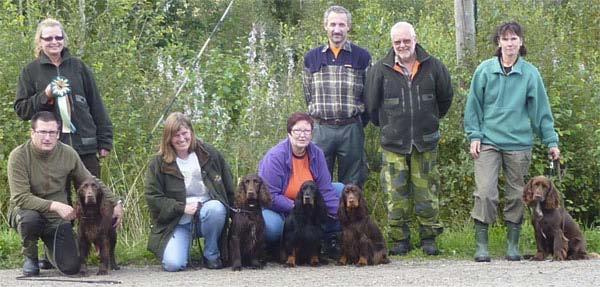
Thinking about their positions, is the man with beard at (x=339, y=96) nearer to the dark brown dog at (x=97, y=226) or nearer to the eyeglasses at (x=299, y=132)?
the eyeglasses at (x=299, y=132)

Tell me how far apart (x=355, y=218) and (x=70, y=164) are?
8.47 ft

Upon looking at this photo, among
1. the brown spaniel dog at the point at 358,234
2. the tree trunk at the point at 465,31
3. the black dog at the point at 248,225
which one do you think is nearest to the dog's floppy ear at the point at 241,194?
the black dog at the point at 248,225

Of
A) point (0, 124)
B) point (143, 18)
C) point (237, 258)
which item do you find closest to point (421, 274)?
point (237, 258)

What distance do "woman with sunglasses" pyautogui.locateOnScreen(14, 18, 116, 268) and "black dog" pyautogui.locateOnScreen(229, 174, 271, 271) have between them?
41.7 inches

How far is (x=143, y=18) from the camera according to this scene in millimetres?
14117

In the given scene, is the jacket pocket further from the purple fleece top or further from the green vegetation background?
the green vegetation background

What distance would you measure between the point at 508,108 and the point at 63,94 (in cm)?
403

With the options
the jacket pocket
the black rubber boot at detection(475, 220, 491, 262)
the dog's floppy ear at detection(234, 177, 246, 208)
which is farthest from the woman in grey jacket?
the black rubber boot at detection(475, 220, 491, 262)

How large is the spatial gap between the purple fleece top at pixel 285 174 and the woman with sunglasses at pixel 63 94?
1384mm

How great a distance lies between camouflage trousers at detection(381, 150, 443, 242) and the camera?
396 inches

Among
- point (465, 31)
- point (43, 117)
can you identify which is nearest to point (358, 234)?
point (43, 117)

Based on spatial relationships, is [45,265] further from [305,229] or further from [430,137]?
[430,137]

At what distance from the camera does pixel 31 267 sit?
30.0 feet

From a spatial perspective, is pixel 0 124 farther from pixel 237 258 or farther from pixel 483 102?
pixel 483 102
